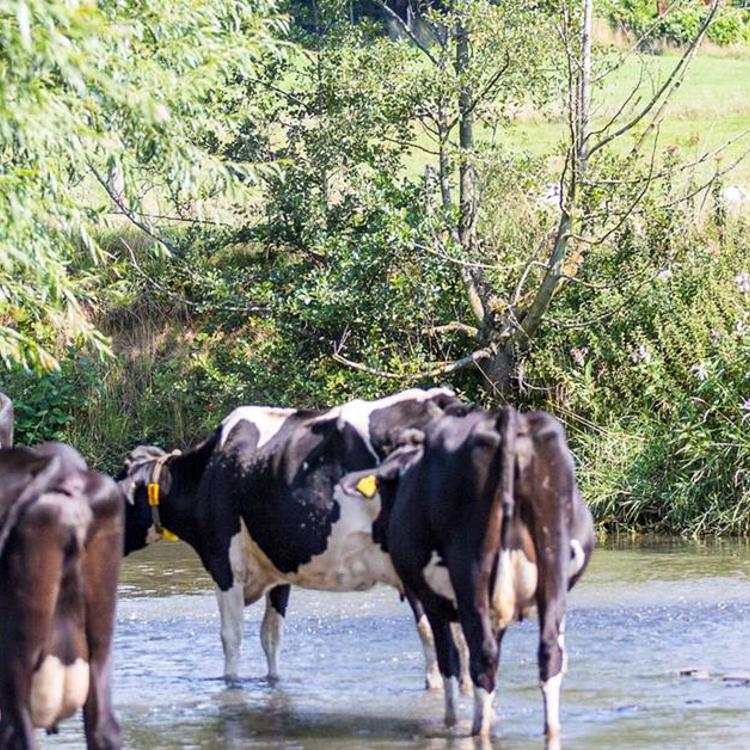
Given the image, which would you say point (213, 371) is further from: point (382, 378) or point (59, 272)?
point (59, 272)

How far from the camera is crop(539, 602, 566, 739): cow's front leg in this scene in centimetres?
923

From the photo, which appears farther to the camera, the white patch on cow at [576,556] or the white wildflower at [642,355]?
the white wildflower at [642,355]

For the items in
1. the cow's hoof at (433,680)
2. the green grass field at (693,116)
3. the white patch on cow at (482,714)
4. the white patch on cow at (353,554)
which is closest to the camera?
the white patch on cow at (482,714)

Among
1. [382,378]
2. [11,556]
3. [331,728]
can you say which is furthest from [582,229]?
[11,556]

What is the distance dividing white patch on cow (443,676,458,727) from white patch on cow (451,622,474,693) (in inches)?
17.5

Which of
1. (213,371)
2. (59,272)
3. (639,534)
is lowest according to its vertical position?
(639,534)

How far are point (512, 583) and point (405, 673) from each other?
107 inches

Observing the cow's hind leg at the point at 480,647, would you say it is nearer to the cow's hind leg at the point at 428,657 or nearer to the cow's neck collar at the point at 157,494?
the cow's hind leg at the point at 428,657

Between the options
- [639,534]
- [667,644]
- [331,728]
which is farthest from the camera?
[639,534]

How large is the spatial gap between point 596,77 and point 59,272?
943cm

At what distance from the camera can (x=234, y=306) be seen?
20.6 m

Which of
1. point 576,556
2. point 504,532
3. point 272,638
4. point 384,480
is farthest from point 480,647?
point 272,638

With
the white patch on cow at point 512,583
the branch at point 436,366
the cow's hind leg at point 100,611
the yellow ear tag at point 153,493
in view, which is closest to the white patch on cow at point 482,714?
the white patch on cow at point 512,583

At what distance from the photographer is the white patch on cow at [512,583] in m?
9.38
